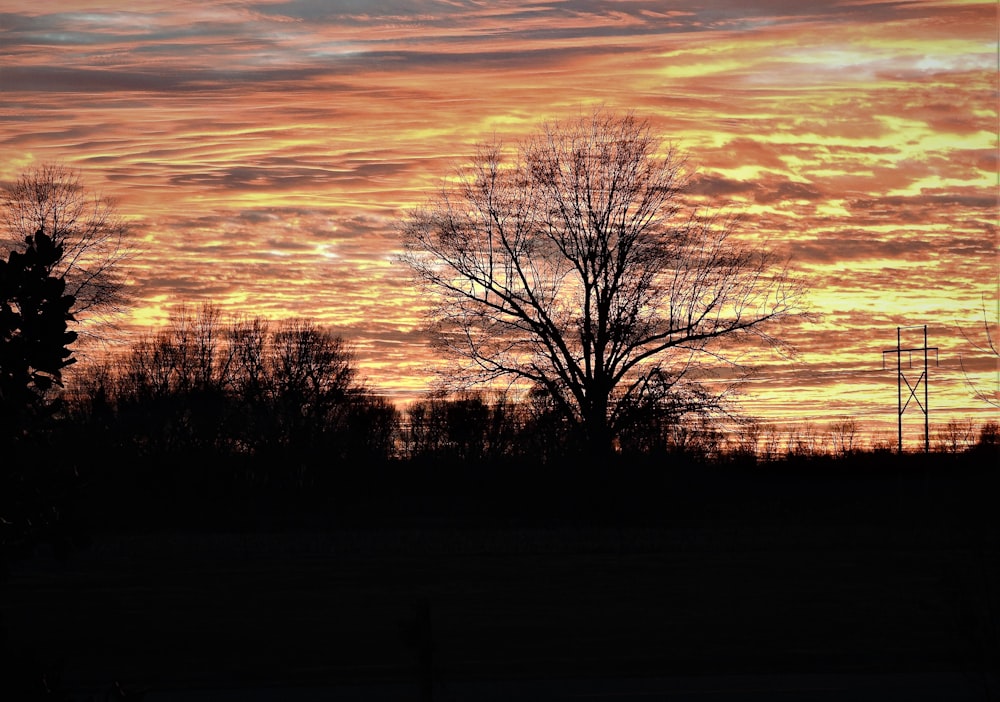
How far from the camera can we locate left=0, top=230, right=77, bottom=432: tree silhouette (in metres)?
6.46

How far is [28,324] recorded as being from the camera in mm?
6453

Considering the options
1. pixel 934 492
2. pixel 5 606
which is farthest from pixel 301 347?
pixel 5 606

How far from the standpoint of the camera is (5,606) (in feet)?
80.3

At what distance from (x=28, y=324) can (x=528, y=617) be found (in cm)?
1735

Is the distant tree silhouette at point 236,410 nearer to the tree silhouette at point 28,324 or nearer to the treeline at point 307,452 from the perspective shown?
the treeline at point 307,452

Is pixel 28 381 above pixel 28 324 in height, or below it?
below

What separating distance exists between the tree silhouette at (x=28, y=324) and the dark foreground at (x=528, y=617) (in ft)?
4.61

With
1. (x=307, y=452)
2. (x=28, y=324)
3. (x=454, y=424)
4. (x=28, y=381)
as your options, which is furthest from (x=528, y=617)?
(x=454, y=424)

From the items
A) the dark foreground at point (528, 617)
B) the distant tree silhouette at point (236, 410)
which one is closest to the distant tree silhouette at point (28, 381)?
the dark foreground at point (528, 617)

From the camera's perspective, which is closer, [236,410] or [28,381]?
[28,381]

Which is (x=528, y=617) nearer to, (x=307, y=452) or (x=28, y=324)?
(x=28, y=324)

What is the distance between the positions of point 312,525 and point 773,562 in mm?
25935

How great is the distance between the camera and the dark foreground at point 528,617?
45.7 feet

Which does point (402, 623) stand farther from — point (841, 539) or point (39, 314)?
point (841, 539)
